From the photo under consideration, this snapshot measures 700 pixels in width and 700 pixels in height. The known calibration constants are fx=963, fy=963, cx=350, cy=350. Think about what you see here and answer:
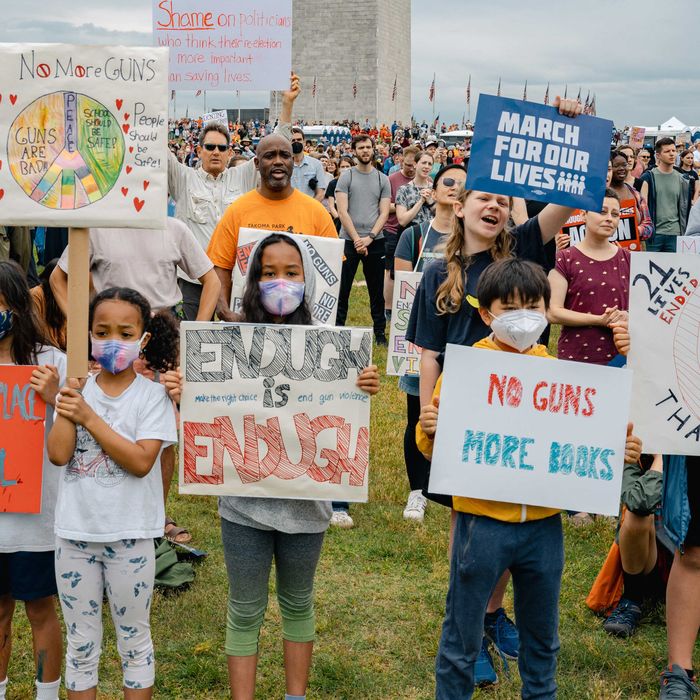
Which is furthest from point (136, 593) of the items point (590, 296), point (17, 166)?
point (590, 296)

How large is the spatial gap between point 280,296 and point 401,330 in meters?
2.78

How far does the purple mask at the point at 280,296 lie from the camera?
140 inches

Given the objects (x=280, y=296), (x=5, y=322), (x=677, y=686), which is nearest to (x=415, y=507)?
(x=677, y=686)

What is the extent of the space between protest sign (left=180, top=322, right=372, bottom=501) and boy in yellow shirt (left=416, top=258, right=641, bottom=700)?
1.19ft

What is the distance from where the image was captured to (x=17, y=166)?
11.1 ft

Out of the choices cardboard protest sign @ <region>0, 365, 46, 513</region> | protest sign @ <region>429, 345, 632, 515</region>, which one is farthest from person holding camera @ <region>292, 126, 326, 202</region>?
protest sign @ <region>429, 345, 632, 515</region>

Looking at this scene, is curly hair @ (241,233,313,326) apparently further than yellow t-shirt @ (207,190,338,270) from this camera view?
No

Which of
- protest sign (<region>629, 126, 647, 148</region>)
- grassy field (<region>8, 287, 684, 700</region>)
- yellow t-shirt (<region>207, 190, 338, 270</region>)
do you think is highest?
protest sign (<region>629, 126, 647, 148</region>)

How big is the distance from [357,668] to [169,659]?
2.77 feet

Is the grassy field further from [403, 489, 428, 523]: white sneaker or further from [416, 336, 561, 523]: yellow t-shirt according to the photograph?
[416, 336, 561, 523]: yellow t-shirt

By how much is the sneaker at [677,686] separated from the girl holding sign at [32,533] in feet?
7.84

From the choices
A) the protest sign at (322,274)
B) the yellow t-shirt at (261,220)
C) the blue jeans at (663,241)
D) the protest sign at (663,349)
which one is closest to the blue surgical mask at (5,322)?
the protest sign at (322,274)

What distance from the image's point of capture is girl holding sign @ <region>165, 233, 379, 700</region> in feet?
11.3

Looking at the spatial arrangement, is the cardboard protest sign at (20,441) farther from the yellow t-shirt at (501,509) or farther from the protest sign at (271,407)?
the yellow t-shirt at (501,509)
